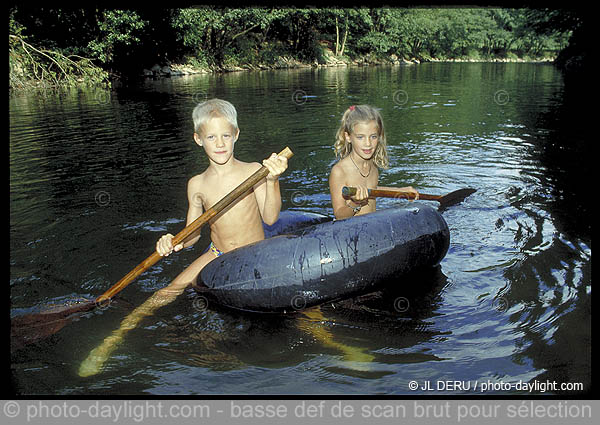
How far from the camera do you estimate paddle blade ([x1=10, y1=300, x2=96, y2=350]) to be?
3328 millimetres

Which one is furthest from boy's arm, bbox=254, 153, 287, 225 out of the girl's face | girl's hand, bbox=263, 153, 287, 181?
the girl's face

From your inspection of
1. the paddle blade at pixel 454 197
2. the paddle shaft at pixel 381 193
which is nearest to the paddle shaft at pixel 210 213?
the paddle shaft at pixel 381 193

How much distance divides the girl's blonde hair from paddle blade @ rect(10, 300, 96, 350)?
8.16 ft

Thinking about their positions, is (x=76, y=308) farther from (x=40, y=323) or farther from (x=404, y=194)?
(x=404, y=194)

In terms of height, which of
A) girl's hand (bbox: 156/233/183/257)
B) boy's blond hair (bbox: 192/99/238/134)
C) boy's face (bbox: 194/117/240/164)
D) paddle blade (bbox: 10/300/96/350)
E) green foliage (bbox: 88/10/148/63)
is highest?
green foliage (bbox: 88/10/148/63)

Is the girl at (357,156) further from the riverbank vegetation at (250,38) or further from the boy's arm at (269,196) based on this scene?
the riverbank vegetation at (250,38)

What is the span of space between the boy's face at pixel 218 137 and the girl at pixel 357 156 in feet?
3.58

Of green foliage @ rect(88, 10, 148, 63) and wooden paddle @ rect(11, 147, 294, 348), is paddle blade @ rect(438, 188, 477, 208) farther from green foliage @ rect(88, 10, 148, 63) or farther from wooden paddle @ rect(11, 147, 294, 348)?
green foliage @ rect(88, 10, 148, 63)

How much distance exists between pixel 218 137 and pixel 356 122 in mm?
1290

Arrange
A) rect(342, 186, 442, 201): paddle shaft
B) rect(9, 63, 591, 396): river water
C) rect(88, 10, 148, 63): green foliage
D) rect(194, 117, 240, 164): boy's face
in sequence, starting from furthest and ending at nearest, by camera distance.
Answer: rect(88, 10, 148, 63): green foliage, rect(342, 186, 442, 201): paddle shaft, rect(194, 117, 240, 164): boy's face, rect(9, 63, 591, 396): river water

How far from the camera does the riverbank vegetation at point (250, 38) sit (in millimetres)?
18891

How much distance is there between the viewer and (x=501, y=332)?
321 centimetres

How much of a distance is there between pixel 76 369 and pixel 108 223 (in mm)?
2731

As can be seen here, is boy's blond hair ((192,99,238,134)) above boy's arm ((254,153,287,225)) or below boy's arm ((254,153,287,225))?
above
